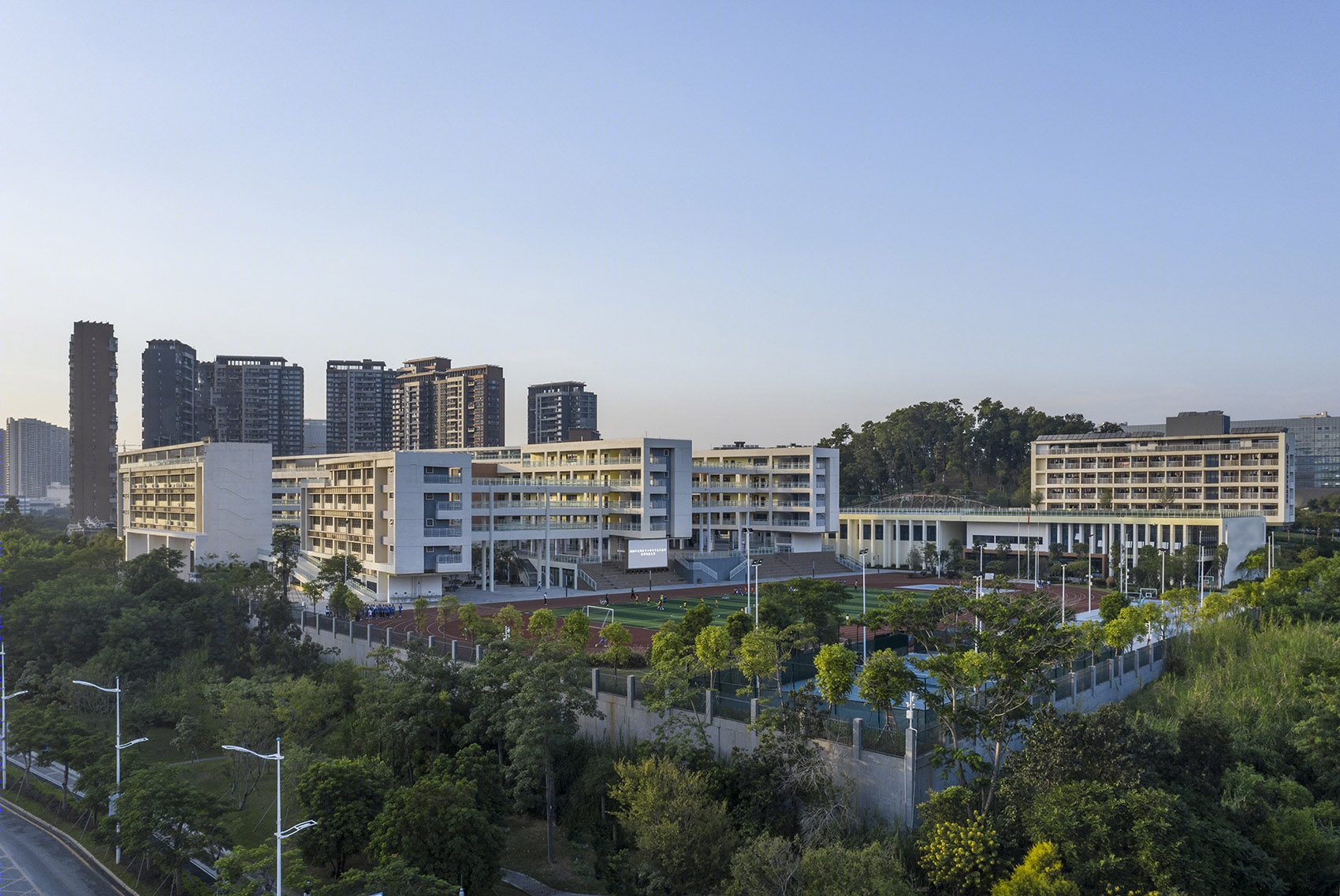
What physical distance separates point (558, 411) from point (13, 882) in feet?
426

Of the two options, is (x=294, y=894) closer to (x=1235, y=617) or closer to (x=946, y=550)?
(x=1235, y=617)


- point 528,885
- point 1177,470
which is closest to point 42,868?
point 528,885

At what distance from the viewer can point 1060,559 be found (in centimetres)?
7525

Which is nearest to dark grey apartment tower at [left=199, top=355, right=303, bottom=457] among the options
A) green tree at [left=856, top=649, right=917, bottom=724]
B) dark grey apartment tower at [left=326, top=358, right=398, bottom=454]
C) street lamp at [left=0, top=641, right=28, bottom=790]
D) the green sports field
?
dark grey apartment tower at [left=326, top=358, right=398, bottom=454]

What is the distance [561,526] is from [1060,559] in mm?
41313

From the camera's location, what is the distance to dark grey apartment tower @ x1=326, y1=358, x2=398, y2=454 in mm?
142125

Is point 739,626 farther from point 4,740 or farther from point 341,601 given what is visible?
point 4,740

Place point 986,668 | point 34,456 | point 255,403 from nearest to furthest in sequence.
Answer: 1. point 986,668
2. point 34,456
3. point 255,403

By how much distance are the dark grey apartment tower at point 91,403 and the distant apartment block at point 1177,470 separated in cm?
11086

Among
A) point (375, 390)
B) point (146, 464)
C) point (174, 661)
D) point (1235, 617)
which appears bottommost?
point (174, 661)

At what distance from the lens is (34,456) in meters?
106

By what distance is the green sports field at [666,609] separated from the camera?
1970 inches

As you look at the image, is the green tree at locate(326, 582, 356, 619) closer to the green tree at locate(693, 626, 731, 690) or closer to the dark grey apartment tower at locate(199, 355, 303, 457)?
the green tree at locate(693, 626, 731, 690)

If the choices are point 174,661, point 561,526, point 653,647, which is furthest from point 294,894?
point 561,526
